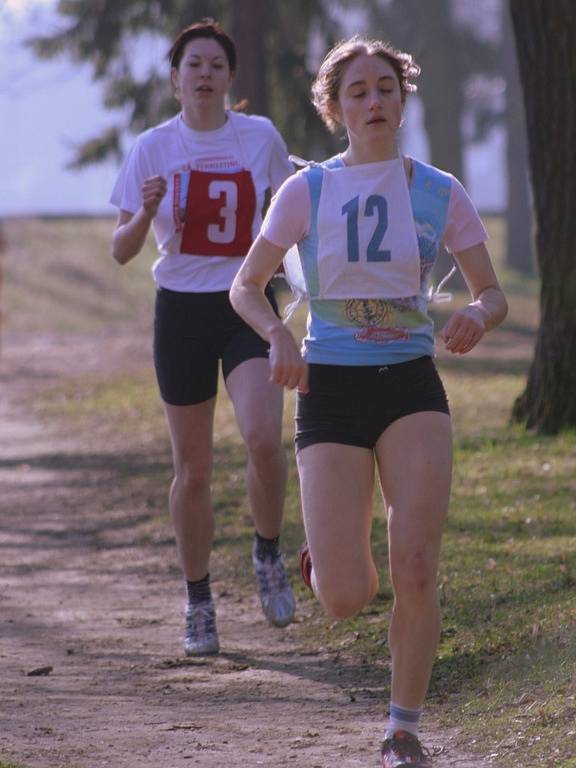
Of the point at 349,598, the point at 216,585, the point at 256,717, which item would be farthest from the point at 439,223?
the point at 216,585

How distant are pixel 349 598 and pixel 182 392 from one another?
1927 mm

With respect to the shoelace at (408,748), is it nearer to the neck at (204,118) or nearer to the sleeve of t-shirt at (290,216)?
the sleeve of t-shirt at (290,216)

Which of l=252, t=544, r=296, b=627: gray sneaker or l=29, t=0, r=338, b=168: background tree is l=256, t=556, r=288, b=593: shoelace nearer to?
l=252, t=544, r=296, b=627: gray sneaker

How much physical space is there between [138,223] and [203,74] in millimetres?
708

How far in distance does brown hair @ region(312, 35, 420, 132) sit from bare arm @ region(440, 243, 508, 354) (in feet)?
1.72

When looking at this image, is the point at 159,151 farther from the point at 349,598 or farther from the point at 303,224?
the point at 349,598

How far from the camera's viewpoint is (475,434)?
41.1 ft

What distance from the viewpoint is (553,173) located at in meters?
11.3

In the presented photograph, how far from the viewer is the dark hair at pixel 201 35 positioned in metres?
6.71

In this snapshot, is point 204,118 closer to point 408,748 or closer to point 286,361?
point 286,361

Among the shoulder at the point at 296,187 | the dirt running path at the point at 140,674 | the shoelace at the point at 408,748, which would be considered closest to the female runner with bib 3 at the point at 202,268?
the dirt running path at the point at 140,674

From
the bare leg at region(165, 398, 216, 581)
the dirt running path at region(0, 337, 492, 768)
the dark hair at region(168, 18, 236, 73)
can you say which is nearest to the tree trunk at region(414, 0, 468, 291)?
the dirt running path at region(0, 337, 492, 768)

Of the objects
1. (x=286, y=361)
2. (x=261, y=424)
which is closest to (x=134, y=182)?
(x=261, y=424)

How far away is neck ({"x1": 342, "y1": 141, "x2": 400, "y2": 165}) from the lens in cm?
482
